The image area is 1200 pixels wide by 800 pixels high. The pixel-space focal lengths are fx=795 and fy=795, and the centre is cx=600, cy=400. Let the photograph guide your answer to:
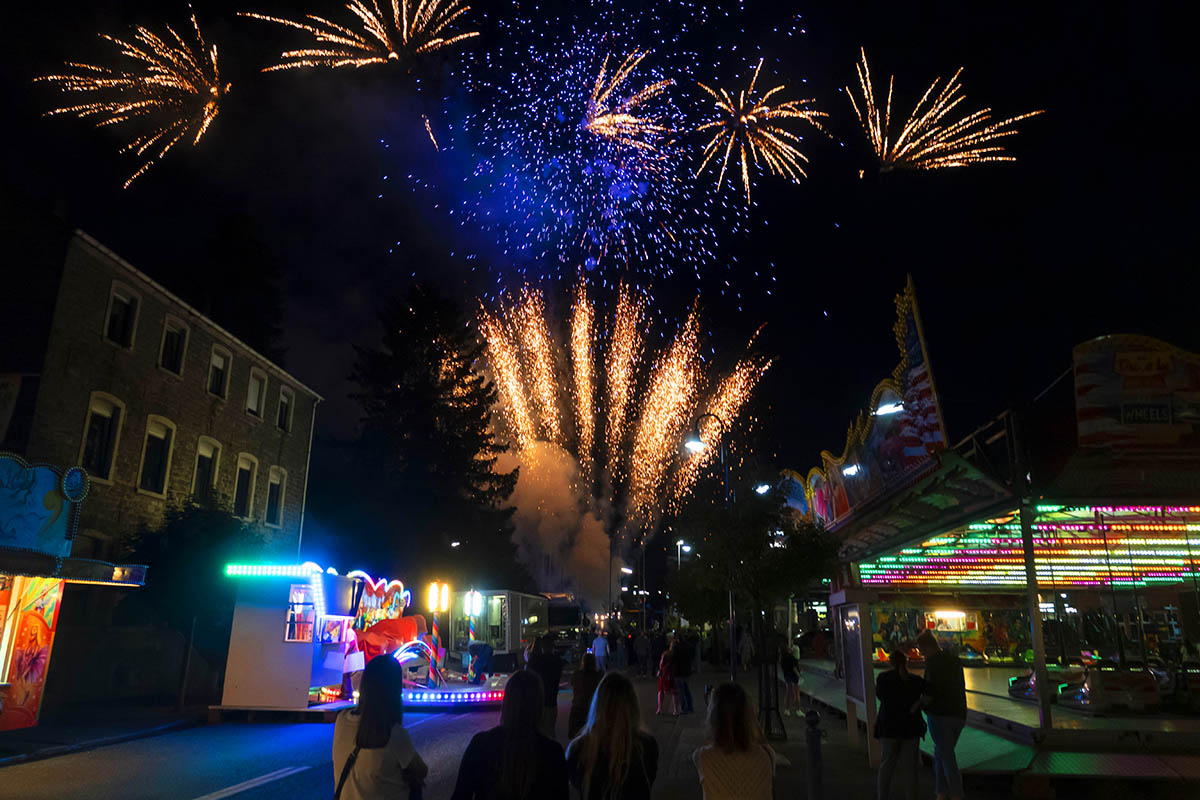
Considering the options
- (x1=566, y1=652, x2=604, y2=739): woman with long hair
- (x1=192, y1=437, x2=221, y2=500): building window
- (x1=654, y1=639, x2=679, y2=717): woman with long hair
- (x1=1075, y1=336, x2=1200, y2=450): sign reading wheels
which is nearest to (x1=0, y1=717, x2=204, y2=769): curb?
(x1=566, y1=652, x2=604, y2=739): woman with long hair

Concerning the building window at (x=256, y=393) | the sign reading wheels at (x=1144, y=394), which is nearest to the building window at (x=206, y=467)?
the building window at (x=256, y=393)

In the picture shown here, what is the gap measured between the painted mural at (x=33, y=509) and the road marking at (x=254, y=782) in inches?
300

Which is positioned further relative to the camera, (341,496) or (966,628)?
(341,496)

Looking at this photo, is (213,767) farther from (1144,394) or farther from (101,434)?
(1144,394)

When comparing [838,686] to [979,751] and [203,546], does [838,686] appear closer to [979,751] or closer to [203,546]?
[979,751]

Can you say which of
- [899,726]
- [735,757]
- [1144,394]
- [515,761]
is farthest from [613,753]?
[1144,394]

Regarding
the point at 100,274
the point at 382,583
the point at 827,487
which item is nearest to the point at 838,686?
the point at 827,487

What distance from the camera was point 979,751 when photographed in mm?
10797

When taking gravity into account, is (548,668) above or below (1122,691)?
above

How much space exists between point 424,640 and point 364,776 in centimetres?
1815

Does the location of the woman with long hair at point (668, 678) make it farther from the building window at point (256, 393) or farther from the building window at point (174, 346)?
the building window at point (256, 393)

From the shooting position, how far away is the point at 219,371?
2517 centimetres

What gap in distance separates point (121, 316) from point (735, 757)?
2163 cm

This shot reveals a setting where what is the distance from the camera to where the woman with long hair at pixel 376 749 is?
4074 mm
